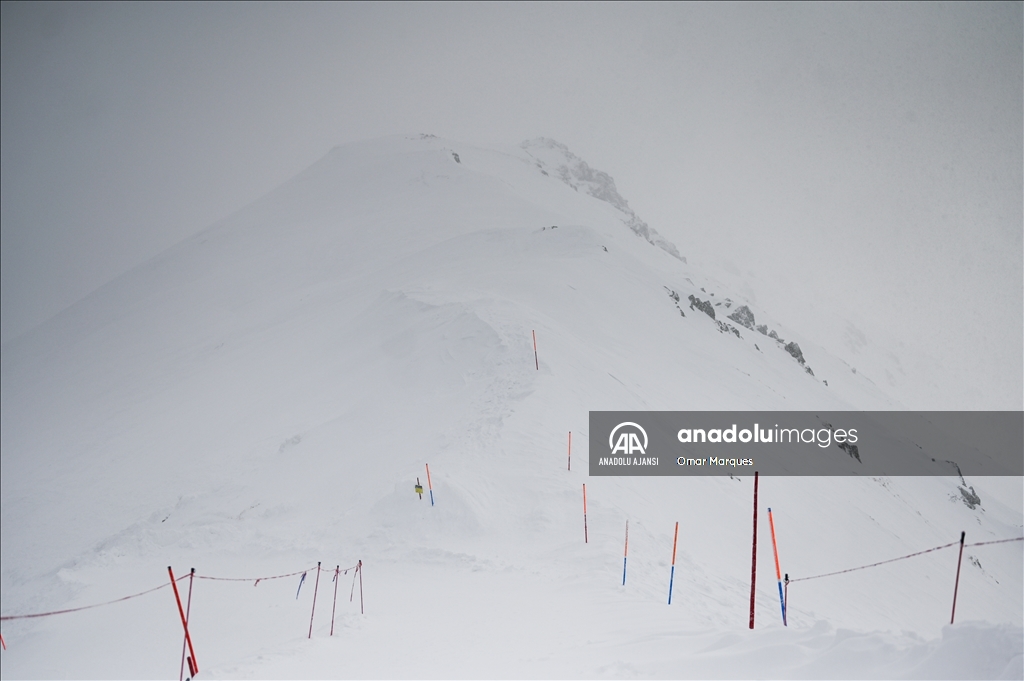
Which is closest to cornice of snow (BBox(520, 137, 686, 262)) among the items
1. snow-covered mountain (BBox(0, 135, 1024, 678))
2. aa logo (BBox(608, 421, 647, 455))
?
snow-covered mountain (BBox(0, 135, 1024, 678))

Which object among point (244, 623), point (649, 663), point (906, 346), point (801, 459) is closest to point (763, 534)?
point (801, 459)

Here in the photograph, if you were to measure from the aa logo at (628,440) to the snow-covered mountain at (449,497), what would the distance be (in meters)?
1.24

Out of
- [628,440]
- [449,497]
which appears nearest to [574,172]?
[628,440]

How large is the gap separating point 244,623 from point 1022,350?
493ft

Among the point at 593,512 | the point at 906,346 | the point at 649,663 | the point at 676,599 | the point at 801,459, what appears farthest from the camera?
the point at 906,346

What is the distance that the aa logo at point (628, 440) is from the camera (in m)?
22.0

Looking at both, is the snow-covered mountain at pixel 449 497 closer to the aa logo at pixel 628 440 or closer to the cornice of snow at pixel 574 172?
the aa logo at pixel 628 440

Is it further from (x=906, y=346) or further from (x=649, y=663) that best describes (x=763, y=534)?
(x=906, y=346)

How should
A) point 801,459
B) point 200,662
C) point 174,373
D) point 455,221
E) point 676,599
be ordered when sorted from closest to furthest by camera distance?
point 200,662 → point 676,599 → point 801,459 → point 174,373 → point 455,221

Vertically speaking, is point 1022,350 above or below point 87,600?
above

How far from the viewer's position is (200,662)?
12281 mm

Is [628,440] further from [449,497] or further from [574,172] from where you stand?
[574,172]

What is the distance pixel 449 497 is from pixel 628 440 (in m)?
7.96

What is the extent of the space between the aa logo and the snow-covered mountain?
124 cm
